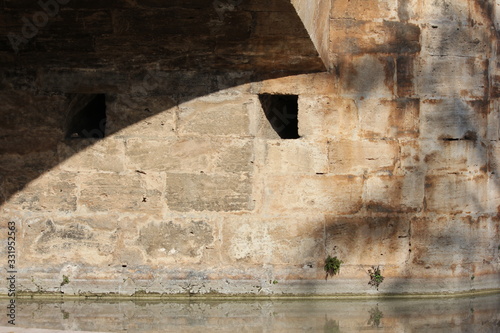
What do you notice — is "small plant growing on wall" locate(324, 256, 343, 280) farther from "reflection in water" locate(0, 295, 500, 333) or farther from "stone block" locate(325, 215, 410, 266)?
"reflection in water" locate(0, 295, 500, 333)

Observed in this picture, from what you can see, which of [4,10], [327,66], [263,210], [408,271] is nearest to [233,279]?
[263,210]

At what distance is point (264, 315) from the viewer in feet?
16.6

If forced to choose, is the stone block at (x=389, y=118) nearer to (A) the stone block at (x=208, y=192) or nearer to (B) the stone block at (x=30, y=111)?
(A) the stone block at (x=208, y=192)

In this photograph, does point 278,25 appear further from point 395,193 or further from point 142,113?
point 395,193

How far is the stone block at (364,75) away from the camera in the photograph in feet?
17.5

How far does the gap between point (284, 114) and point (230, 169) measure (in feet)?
2.31

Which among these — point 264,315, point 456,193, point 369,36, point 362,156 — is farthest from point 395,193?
point 264,315

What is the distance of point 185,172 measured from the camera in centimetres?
531

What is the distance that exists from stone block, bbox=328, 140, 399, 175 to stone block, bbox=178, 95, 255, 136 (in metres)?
0.69

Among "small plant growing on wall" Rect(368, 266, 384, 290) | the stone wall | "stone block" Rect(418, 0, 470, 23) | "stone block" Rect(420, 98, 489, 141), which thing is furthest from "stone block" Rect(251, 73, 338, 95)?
"small plant growing on wall" Rect(368, 266, 384, 290)

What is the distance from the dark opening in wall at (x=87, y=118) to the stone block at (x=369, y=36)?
6.22ft

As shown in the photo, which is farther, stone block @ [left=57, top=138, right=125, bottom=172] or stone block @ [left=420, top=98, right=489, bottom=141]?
stone block @ [left=420, top=98, right=489, bottom=141]

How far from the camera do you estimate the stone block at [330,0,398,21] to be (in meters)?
5.32

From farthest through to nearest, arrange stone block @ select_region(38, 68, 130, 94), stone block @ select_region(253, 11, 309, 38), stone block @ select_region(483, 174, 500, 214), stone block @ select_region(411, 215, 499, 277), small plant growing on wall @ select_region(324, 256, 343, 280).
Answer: stone block @ select_region(483, 174, 500, 214) → stone block @ select_region(411, 215, 499, 277) → small plant growing on wall @ select_region(324, 256, 343, 280) → stone block @ select_region(38, 68, 130, 94) → stone block @ select_region(253, 11, 309, 38)
